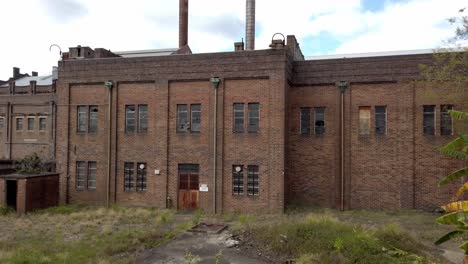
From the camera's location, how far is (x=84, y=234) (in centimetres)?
1532

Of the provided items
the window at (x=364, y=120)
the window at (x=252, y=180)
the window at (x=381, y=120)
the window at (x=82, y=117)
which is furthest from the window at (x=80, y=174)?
the window at (x=381, y=120)

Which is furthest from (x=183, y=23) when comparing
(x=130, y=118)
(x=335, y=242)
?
(x=335, y=242)

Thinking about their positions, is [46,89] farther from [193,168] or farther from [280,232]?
[280,232]

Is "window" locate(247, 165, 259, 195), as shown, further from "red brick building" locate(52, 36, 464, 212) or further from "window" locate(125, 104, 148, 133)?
"window" locate(125, 104, 148, 133)

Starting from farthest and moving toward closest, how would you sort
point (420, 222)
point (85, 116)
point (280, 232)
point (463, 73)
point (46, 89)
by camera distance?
Answer: point (46, 89), point (85, 116), point (463, 73), point (420, 222), point (280, 232)

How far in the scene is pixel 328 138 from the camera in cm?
2080

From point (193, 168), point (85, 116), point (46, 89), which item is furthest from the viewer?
point (46, 89)

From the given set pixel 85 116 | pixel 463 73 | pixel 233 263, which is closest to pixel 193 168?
pixel 85 116

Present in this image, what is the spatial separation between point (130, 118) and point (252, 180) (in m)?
7.89

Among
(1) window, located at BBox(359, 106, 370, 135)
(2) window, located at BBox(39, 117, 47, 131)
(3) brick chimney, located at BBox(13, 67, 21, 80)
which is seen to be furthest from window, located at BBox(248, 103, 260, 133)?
(3) brick chimney, located at BBox(13, 67, 21, 80)

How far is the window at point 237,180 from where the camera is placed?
2006 centimetres

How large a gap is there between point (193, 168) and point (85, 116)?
24.4 ft

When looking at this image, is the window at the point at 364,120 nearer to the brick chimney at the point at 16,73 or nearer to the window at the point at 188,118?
the window at the point at 188,118

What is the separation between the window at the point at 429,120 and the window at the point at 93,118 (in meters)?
18.0
